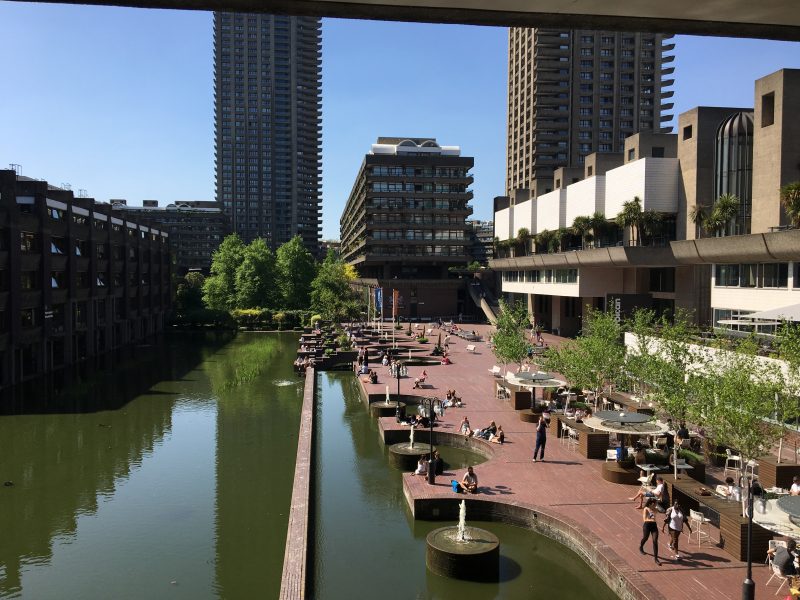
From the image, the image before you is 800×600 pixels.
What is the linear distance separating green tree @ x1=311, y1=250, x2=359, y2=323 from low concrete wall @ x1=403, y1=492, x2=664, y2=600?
56367mm

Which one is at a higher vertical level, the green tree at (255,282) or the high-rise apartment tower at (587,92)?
the high-rise apartment tower at (587,92)

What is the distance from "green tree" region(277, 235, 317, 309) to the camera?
9875 cm

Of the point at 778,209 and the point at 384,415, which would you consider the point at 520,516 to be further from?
the point at 778,209

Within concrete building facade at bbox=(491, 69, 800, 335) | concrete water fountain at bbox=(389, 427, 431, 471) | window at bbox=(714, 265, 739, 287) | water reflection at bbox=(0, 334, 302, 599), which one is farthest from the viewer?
window at bbox=(714, 265, 739, 287)

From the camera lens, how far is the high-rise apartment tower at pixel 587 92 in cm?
11025

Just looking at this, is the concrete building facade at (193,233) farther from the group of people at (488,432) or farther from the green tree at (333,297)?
the group of people at (488,432)

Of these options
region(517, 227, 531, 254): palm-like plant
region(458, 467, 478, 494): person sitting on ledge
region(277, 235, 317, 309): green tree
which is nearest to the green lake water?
region(458, 467, 478, 494): person sitting on ledge

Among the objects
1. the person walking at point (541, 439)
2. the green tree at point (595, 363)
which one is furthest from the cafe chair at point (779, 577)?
the green tree at point (595, 363)

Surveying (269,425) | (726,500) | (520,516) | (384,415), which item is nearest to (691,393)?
(726,500)

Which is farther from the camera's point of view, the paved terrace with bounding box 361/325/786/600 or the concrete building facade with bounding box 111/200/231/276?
the concrete building facade with bounding box 111/200/231/276

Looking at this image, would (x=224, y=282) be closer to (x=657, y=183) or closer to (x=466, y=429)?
(x=657, y=183)

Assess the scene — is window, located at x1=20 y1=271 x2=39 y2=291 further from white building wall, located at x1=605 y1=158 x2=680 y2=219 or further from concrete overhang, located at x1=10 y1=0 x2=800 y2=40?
concrete overhang, located at x1=10 y1=0 x2=800 y2=40

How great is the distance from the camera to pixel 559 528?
18.2 meters

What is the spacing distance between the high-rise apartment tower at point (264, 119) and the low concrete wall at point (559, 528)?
171429 millimetres
